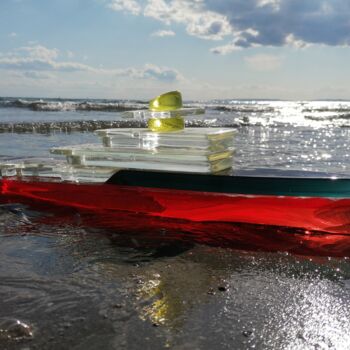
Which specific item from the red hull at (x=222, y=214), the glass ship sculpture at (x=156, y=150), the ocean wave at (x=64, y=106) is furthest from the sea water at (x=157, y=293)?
the ocean wave at (x=64, y=106)

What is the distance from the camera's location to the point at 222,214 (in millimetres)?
4078

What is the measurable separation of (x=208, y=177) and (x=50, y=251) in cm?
148

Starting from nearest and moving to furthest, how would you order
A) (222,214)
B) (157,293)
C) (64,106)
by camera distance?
1. (157,293)
2. (222,214)
3. (64,106)

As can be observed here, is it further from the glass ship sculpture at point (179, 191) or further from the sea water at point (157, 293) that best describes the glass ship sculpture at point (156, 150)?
the sea water at point (157, 293)

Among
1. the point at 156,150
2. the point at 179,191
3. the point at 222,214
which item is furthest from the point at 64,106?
the point at 222,214

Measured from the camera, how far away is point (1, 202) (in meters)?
4.96

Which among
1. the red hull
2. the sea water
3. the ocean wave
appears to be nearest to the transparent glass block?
the red hull

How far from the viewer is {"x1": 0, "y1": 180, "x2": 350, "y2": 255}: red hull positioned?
3777 millimetres

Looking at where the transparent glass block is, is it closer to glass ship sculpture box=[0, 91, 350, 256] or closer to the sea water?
glass ship sculpture box=[0, 91, 350, 256]

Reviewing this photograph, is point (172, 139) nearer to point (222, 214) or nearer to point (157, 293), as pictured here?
point (222, 214)

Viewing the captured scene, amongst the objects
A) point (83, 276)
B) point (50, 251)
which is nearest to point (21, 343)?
point (83, 276)

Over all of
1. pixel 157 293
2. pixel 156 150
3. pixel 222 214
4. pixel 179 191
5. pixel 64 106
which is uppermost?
pixel 64 106

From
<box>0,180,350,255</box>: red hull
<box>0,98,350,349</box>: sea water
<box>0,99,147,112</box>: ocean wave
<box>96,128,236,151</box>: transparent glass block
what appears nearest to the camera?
<box>0,98,350,349</box>: sea water

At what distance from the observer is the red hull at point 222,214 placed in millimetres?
3777
